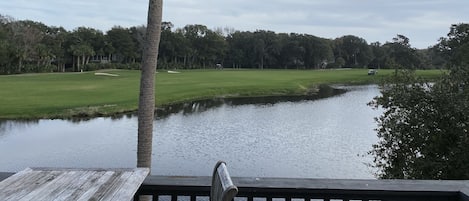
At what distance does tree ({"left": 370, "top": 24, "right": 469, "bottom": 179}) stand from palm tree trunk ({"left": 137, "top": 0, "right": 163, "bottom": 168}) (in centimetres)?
511

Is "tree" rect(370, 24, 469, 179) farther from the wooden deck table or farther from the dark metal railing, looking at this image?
the wooden deck table

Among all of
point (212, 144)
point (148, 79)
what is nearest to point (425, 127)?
point (148, 79)

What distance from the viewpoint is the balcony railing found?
2729 millimetres

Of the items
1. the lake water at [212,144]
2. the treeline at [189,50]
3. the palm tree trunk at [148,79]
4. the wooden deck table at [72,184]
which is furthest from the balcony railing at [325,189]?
the treeline at [189,50]

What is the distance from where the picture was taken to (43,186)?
2.55 metres

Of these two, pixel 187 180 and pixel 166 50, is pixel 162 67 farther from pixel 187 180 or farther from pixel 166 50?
pixel 187 180

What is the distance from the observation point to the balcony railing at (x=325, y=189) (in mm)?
2729

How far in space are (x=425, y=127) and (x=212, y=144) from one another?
30.2 ft

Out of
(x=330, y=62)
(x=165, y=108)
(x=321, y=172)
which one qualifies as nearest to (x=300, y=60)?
(x=330, y=62)

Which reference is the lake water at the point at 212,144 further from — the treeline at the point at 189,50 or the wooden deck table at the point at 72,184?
the treeline at the point at 189,50

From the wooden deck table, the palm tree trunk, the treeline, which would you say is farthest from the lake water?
the treeline

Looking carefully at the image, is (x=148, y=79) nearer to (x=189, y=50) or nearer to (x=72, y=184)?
(x=72, y=184)

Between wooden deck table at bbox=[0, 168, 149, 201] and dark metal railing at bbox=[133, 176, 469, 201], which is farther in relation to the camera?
dark metal railing at bbox=[133, 176, 469, 201]

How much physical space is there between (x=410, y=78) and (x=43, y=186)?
7.80 metres
